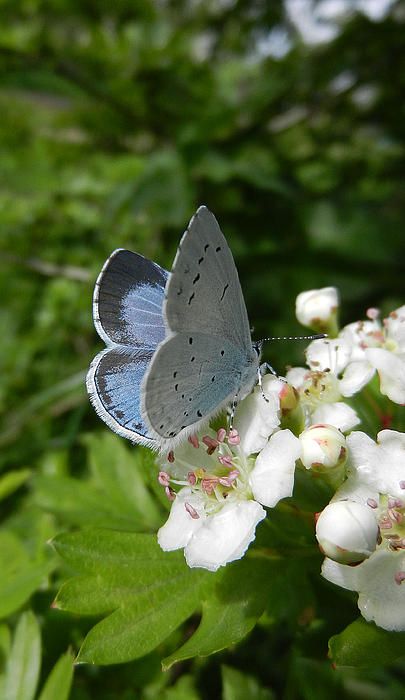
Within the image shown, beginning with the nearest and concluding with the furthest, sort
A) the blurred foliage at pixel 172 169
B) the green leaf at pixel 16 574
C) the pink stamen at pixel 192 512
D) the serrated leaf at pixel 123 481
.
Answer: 1. the pink stamen at pixel 192 512
2. the green leaf at pixel 16 574
3. the serrated leaf at pixel 123 481
4. the blurred foliage at pixel 172 169

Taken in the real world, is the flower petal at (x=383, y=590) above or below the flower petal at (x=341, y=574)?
below

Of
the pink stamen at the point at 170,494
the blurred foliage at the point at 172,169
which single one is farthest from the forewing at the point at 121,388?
the blurred foliage at the point at 172,169

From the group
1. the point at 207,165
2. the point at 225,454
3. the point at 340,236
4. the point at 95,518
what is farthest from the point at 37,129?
the point at 225,454

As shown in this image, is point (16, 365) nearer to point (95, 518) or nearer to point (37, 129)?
point (95, 518)

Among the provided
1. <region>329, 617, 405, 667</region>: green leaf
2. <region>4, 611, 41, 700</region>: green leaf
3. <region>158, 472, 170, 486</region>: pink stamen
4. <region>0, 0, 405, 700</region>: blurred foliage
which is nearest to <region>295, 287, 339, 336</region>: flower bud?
<region>158, 472, 170, 486</region>: pink stamen

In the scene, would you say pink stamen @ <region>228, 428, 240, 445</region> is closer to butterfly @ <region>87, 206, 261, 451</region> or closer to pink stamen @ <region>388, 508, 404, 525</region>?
butterfly @ <region>87, 206, 261, 451</region>

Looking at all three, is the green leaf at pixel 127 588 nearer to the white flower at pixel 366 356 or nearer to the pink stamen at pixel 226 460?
the pink stamen at pixel 226 460
